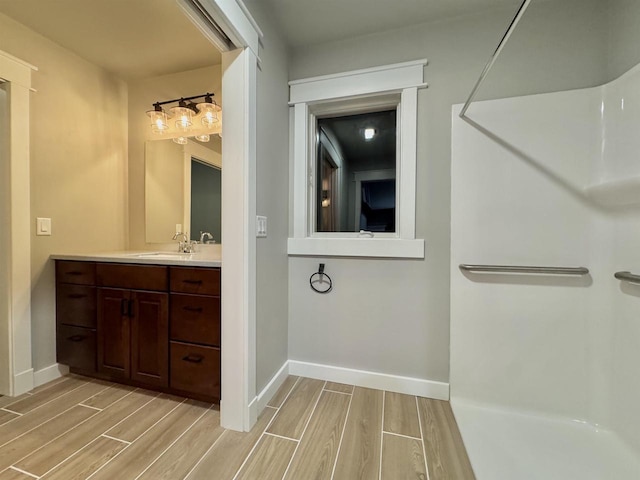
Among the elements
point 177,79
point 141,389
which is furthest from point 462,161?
point 141,389

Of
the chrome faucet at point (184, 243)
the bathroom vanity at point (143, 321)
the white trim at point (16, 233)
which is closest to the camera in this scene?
the bathroom vanity at point (143, 321)

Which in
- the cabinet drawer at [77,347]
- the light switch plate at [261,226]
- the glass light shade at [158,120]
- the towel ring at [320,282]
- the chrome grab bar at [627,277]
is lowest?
the cabinet drawer at [77,347]

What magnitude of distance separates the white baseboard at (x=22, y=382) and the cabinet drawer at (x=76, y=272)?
2.00ft

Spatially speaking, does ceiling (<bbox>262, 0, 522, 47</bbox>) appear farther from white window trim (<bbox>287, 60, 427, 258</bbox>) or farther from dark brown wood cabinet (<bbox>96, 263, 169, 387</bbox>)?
dark brown wood cabinet (<bbox>96, 263, 169, 387</bbox>)

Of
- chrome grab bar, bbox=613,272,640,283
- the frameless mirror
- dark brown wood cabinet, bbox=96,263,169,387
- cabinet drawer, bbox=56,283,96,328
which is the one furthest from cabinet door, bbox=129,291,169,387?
chrome grab bar, bbox=613,272,640,283

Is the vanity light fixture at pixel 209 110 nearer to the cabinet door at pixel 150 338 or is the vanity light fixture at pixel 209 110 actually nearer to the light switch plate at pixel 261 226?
the light switch plate at pixel 261 226

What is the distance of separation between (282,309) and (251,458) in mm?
846

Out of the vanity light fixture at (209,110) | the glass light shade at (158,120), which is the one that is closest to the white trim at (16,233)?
the glass light shade at (158,120)

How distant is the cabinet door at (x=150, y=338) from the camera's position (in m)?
1.64

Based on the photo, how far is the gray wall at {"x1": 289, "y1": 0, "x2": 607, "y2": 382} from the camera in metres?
1.53

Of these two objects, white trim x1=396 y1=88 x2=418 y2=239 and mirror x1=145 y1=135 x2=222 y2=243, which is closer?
white trim x1=396 y1=88 x2=418 y2=239

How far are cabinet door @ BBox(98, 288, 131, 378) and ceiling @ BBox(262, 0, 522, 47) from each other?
1.95 meters

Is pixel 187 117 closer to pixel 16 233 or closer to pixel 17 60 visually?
pixel 17 60

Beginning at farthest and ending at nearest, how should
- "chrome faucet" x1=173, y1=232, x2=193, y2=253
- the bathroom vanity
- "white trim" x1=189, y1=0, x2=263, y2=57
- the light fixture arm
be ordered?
"chrome faucet" x1=173, y1=232, x2=193, y2=253, the light fixture arm, the bathroom vanity, "white trim" x1=189, y1=0, x2=263, y2=57
